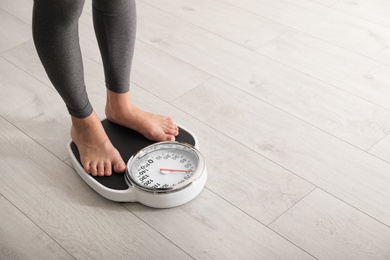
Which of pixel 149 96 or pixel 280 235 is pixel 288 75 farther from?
pixel 280 235

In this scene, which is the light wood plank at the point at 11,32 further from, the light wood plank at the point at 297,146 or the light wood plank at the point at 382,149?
the light wood plank at the point at 382,149

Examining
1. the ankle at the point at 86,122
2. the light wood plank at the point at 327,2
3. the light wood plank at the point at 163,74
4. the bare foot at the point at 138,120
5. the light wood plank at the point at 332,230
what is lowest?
the light wood plank at the point at 163,74

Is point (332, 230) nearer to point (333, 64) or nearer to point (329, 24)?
point (333, 64)

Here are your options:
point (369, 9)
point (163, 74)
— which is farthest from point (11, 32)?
point (369, 9)

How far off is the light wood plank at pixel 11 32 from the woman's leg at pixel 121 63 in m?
0.68

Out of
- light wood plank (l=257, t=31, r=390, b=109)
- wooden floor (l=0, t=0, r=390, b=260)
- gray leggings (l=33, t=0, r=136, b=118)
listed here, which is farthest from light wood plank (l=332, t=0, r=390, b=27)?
gray leggings (l=33, t=0, r=136, b=118)

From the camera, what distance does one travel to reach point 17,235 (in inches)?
61.1

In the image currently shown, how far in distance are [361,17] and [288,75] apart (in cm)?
48

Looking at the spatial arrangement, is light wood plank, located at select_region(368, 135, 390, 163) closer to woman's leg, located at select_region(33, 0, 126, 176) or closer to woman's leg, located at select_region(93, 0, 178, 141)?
woman's leg, located at select_region(93, 0, 178, 141)

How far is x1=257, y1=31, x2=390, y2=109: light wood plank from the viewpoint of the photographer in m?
2.02

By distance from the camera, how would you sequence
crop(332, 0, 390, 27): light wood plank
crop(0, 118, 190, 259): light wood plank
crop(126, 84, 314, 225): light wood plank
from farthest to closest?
crop(332, 0, 390, 27): light wood plank
crop(126, 84, 314, 225): light wood plank
crop(0, 118, 190, 259): light wood plank

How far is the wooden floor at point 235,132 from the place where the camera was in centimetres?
153

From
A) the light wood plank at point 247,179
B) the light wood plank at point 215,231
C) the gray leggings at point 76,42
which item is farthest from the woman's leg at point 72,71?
the light wood plank at point 247,179

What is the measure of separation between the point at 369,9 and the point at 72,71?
1330 millimetres
